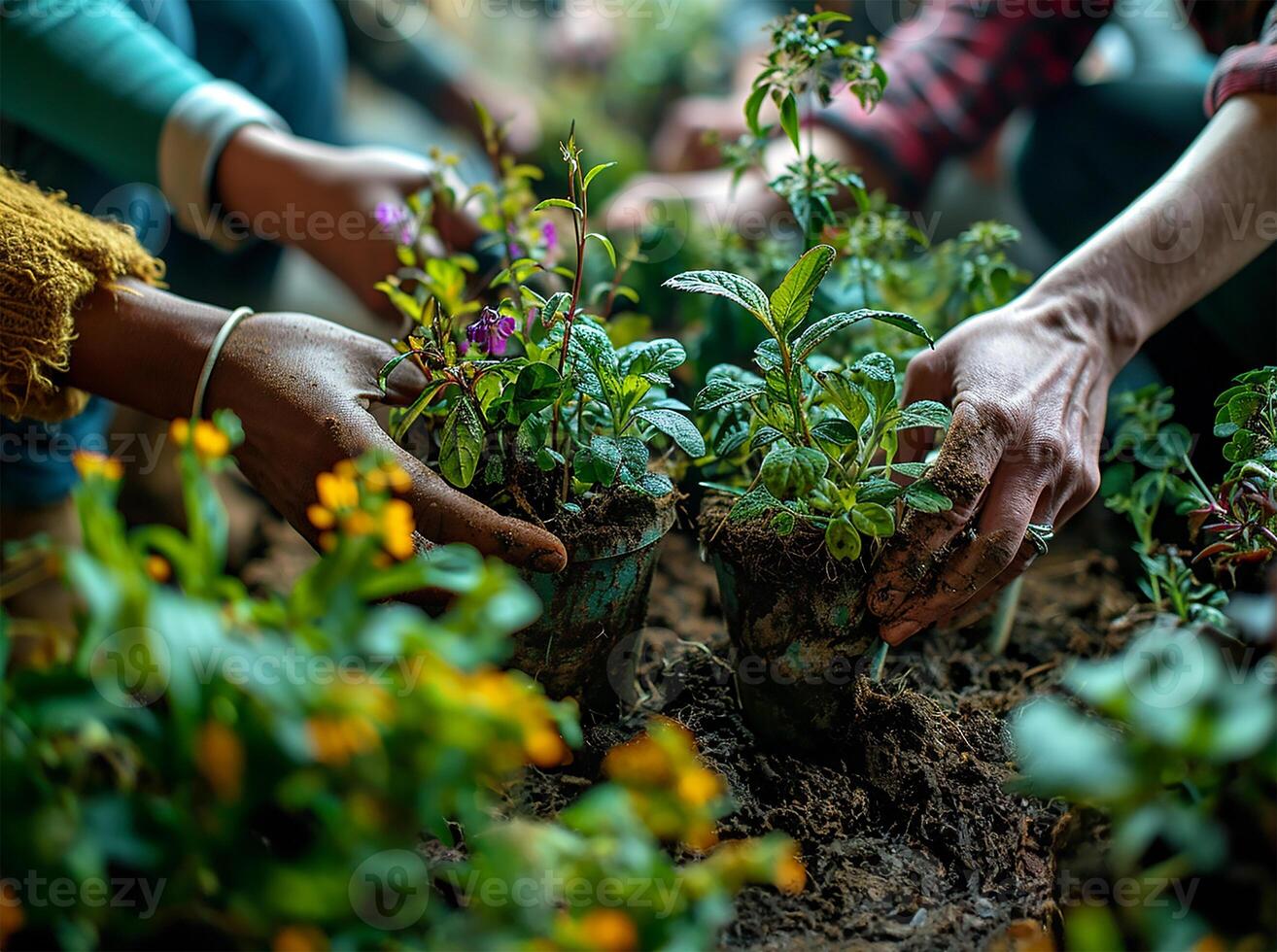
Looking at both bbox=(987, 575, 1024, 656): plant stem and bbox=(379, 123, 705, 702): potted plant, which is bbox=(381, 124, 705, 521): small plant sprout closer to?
bbox=(379, 123, 705, 702): potted plant

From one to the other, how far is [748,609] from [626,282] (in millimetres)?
645

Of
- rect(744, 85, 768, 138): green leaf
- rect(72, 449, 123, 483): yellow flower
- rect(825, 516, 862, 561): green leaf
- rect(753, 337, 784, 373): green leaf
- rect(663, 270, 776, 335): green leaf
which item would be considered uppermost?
rect(744, 85, 768, 138): green leaf

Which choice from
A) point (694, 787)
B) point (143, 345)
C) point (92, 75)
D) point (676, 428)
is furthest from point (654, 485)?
point (92, 75)

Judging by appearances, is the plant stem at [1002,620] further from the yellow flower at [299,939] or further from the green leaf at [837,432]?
the yellow flower at [299,939]

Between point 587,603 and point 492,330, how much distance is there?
25 cm

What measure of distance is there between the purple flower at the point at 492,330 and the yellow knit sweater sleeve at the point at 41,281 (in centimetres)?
40

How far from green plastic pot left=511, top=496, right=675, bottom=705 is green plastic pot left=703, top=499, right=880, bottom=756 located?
7 cm

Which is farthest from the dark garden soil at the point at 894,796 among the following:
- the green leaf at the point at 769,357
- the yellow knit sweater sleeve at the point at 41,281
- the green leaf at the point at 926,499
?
the yellow knit sweater sleeve at the point at 41,281

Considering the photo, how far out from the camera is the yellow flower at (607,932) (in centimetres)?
44

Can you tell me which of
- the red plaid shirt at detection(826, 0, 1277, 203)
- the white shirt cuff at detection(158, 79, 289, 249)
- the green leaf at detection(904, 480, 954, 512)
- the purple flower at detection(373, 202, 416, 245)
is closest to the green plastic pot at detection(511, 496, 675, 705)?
the green leaf at detection(904, 480, 954, 512)

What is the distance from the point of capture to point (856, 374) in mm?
965

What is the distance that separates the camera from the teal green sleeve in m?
1.25

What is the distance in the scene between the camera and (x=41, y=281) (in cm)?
91

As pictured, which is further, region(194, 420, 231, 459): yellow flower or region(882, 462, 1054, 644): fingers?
region(882, 462, 1054, 644): fingers
